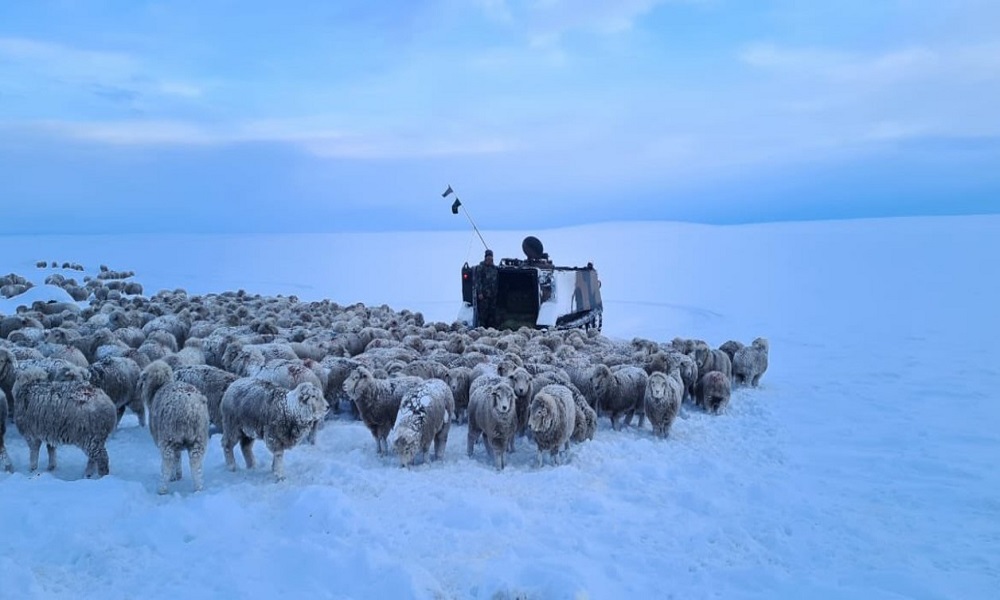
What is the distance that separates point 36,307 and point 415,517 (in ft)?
61.7

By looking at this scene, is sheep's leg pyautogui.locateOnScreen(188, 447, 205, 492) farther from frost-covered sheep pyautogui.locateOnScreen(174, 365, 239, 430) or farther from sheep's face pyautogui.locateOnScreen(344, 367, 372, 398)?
sheep's face pyautogui.locateOnScreen(344, 367, 372, 398)

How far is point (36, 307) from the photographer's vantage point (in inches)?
772

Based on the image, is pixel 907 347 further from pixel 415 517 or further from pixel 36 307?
pixel 36 307

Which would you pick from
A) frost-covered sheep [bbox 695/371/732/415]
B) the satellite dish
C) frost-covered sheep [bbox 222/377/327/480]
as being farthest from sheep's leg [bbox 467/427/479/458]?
the satellite dish

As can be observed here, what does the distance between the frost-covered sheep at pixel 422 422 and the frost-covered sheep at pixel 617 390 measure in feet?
9.43

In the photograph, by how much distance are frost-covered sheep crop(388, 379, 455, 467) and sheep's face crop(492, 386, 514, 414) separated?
2.36 feet

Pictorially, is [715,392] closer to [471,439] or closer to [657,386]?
[657,386]

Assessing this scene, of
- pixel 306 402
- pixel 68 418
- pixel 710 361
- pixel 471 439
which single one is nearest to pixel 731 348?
pixel 710 361

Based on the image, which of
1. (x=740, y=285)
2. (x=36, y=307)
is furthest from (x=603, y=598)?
(x=740, y=285)

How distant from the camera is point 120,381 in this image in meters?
9.13

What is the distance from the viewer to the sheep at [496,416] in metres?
8.19

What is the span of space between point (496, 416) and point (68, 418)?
4.78m

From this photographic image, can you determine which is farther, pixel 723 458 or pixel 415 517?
pixel 723 458

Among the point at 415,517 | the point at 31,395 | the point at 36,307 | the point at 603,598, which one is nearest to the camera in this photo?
the point at 603,598
